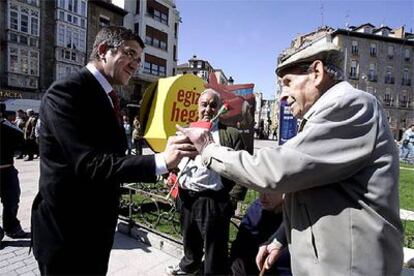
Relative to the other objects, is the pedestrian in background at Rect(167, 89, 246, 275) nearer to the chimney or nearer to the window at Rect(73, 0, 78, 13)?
the window at Rect(73, 0, 78, 13)

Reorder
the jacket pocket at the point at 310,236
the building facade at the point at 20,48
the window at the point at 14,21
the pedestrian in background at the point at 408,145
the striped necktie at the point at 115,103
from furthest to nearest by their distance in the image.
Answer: the window at the point at 14,21
the building facade at the point at 20,48
the pedestrian in background at the point at 408,145
the striped necktie at the point at 115,103
the jacket pocket at the point at 310,236

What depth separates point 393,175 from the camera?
153 cm

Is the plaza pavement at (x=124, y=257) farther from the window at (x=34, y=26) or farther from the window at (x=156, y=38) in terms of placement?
the window at (x=156, y=38)

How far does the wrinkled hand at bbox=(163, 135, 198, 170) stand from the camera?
1777 millimetres

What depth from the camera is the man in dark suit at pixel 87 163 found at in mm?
1705

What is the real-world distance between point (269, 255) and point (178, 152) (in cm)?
120

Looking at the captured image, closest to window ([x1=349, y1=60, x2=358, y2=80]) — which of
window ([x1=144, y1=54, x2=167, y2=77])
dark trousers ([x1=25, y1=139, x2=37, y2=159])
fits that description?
window ([x1=144, y1=54, x2=167, y2=77])

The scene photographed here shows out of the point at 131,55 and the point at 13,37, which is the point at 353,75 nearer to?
the point at 13,37

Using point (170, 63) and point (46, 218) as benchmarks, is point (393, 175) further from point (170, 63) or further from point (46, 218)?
point (170, 63)

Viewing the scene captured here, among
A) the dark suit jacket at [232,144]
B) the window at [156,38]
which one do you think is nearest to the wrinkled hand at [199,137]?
the dark suit jacket at [232,144]

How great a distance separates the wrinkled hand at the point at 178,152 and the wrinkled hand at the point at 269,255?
3.71 ft

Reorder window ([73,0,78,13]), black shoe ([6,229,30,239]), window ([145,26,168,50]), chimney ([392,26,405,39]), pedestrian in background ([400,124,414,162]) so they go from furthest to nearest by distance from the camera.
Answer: chimney ([392,26,405,39]) < window ([145,26,168,50]) < window ([73,0,78,13]) < pedestrian in background ([400,124,414,162]) < black shoe ([6,229,30,239])

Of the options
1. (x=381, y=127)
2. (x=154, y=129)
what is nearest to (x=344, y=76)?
(x=381, y=127)

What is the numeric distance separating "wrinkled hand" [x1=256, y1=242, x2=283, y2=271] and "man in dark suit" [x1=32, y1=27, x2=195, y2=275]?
→ 44.4 inches
